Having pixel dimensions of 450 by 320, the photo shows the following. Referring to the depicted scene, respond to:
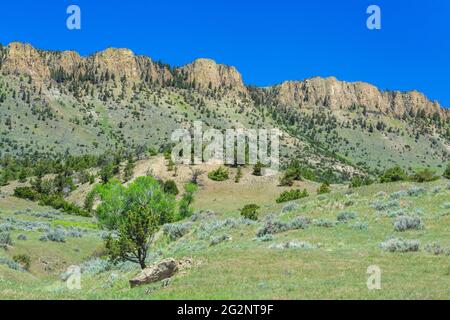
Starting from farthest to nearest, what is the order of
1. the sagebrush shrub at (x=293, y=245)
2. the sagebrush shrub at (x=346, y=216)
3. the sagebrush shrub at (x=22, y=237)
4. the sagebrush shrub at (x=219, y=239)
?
1. the sagebrush shrub at (x=22, y=237)
2. the sagebrush shrub at (x=346, y=216)
3. the sagebrush shrub at (x=219, y=239)
4. the sagebrush shrub at (x=293, y=245)

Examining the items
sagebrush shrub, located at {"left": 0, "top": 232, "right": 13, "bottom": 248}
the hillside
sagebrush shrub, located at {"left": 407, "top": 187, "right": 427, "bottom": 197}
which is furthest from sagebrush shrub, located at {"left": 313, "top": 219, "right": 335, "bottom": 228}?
sagebrush shrub, located at {"left": 0, "top": 232, "right": 13, "bottom": 248}

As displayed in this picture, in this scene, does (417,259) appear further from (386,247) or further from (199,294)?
(199,294)

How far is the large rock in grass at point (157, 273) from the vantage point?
747 inches

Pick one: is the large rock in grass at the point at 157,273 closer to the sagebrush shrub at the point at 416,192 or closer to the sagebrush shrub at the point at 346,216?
the sagebrush shrub at the point at 346,216

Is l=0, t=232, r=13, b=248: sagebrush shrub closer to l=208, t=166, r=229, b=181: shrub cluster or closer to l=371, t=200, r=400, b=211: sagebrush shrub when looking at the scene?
l=371, t=200, r=400, b=211: sagebrush shrub

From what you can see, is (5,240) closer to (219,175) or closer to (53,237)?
(53,237)

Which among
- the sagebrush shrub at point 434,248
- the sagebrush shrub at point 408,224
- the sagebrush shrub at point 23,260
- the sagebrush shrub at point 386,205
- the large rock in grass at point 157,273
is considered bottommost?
the sagebrush shrub at point 23,260

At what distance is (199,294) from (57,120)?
17050cm

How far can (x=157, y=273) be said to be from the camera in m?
19.2

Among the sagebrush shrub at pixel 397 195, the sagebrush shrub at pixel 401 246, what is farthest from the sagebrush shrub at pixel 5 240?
the sagebrush shrub at pixel 397 195

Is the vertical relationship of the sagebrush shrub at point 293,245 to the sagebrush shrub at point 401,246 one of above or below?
below

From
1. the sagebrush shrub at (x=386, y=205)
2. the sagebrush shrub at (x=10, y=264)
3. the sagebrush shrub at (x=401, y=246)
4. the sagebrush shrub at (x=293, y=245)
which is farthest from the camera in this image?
the sagebrush shrub at (x=386, y=205)

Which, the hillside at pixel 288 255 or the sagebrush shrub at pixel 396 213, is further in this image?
the sagebrush shrub at pixel 396 213
